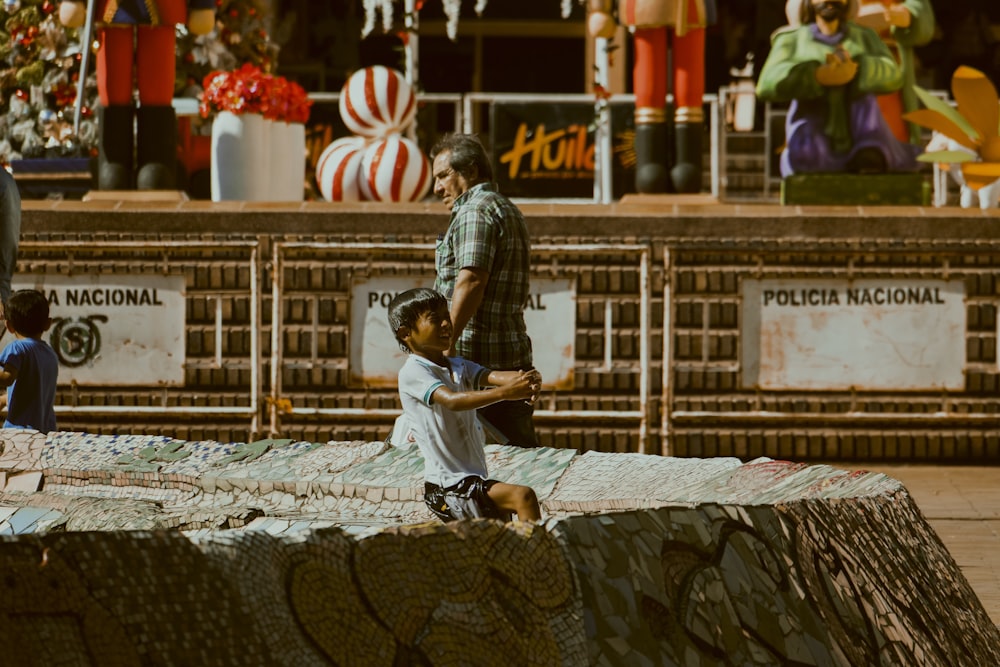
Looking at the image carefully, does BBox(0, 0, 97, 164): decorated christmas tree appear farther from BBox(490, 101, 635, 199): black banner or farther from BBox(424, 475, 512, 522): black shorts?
BBox(424, 475, 512, 522): black shorts

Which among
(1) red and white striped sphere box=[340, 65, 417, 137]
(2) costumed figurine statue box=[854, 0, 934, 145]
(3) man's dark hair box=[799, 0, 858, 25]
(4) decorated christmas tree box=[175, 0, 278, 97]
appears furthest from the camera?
(4) decorated christmas tree box=[175, 0, 278, 97]

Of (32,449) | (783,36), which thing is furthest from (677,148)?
(32,449)

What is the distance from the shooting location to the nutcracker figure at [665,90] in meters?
11.8

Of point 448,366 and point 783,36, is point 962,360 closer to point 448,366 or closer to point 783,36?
point 783,36

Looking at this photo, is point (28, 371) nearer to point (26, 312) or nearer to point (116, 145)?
point (26, 312)

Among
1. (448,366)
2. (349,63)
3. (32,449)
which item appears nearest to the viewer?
(448,366)

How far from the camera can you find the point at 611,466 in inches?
228

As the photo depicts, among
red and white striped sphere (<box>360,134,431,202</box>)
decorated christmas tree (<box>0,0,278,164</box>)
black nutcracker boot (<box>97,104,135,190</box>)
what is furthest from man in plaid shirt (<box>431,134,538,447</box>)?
decorated christmas tree (<box>0,0,278,164</box>)

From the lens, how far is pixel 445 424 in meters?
5.31

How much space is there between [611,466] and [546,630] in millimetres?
2301

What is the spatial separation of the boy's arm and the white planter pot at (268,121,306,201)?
7.21 m

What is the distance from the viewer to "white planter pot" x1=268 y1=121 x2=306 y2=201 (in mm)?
12234

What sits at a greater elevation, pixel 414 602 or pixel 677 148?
pixel 677 148

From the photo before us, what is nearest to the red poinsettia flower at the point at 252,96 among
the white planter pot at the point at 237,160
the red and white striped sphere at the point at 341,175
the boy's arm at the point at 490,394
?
the white planter pot at the point at 237,160
